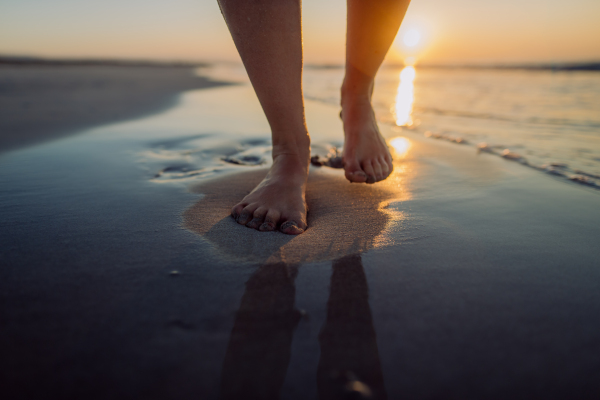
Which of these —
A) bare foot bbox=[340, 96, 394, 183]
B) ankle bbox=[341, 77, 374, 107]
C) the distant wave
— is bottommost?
the distant wave

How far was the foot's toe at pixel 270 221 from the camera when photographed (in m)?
1.02

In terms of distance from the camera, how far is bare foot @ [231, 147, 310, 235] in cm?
103

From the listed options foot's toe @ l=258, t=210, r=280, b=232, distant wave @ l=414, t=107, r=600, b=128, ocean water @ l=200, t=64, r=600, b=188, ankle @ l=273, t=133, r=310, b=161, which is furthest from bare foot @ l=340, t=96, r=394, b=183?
distant wave @ l=414, t=107, r=600, b=128

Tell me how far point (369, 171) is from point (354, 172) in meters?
0.07

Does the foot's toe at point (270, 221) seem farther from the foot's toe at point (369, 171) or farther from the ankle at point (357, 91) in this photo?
the ankle at point (357, 91)

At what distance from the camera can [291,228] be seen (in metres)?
1.00

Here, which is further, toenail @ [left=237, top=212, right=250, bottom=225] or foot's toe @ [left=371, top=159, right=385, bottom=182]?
foot's toe @ [left=371, top=159, right=385, bottom=182]

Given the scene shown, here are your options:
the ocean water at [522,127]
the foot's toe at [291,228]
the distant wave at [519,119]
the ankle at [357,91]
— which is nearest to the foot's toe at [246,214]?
the foot's toe at [291,228]

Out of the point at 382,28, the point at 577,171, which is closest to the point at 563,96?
the point at 577,171

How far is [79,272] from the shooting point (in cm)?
76

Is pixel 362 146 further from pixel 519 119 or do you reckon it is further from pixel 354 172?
pixel 519 119

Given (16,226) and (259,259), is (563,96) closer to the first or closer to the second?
(259,259)

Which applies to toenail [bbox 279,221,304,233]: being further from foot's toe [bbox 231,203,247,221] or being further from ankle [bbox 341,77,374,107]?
ankle [bbox 341,77,374,107]

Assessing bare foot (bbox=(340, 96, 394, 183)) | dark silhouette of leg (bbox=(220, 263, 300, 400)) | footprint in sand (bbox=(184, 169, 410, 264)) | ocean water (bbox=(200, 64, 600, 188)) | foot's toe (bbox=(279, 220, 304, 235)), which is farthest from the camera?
ocean water (bbox=(200, 64, 600, 188))
